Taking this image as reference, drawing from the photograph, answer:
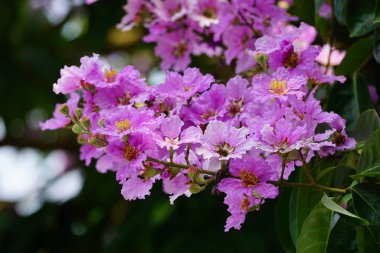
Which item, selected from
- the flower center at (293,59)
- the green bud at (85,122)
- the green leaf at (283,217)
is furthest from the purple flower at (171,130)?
the green leaf at (283,217)

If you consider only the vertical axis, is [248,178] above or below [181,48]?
above

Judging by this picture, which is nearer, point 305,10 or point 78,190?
point 305,10

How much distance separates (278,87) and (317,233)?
21 cm

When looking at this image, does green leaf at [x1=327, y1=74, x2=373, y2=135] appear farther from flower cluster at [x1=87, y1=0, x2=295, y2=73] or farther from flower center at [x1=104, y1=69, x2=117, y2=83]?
flower center at [x1=104, y1=69, x2=117, y2=83]

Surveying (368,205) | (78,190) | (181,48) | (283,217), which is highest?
(368,205)

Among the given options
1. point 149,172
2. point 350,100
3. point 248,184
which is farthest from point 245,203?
point 350,100

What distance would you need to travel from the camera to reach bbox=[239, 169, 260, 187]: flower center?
36.3 inches

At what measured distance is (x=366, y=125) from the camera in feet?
3.50

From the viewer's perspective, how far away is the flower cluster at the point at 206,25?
4.24 ft

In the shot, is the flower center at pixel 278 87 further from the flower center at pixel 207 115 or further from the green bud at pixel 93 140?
the green bud at pixel 93 140

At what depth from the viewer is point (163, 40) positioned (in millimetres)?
1396

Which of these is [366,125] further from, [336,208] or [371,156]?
[336,208]

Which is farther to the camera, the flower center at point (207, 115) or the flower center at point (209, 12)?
the flower center at point (209, 12)

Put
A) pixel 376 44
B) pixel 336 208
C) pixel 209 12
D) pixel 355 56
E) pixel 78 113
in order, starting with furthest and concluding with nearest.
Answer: pixel 209 12 < pixel 355 56 < pixel 376 44 < pixel 78 113 < pixel 336 208
